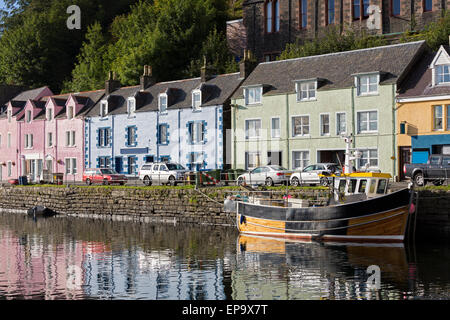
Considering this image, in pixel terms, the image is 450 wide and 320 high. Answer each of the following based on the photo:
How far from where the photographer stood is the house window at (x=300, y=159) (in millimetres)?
47531

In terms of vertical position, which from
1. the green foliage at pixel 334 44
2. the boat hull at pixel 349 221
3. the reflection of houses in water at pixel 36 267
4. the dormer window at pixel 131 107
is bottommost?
→ the reflection of houses in water at pixel 36 267

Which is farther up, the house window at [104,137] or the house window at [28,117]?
the house window at [28,117]

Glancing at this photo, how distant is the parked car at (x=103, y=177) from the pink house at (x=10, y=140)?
2160cm

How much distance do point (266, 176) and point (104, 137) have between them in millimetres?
25053

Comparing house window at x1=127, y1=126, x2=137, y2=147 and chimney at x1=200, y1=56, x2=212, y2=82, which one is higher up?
chimney at x1=200, y1=56, x2=212, y2=82

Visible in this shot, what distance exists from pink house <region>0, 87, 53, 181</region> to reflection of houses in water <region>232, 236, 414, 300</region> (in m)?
48.1

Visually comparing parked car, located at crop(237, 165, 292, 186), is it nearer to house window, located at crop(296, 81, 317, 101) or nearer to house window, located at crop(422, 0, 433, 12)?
house window, located at crop(296, 81, 317, 101)

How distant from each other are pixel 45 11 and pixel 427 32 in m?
65.1

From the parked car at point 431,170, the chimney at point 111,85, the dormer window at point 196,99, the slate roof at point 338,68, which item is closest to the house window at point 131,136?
the chimney at point 111,85

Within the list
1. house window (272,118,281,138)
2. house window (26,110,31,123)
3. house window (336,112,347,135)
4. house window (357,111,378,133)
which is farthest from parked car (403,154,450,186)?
house window (26,110,31,123)

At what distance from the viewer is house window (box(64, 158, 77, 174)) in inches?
2533

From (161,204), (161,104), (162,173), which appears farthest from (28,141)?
(161,204)

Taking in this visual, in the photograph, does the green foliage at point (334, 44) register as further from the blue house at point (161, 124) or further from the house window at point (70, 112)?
the house window at point (70, 112)
